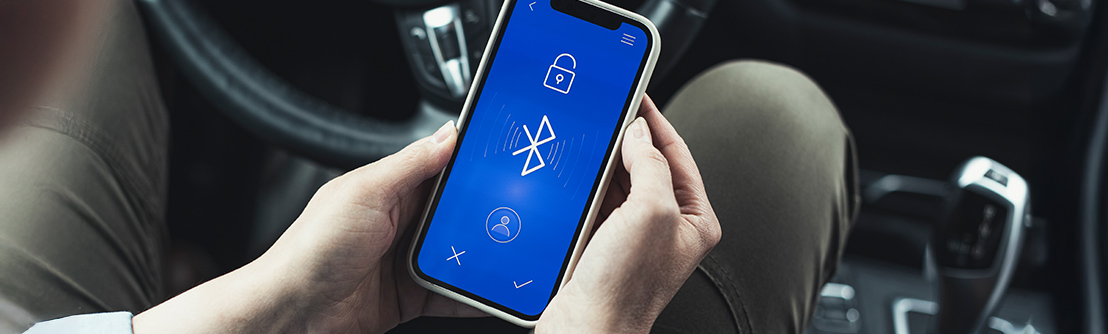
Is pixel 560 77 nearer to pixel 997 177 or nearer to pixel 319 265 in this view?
pixel 319 265

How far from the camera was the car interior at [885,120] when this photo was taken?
79cm

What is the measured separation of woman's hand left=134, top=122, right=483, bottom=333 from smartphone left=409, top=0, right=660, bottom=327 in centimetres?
4

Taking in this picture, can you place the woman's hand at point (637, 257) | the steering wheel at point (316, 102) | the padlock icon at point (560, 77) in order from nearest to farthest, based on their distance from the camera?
the woman's hand at point (637, 257)
the padlock icon at point (560, 77)
the steering wheel at point (316, 102)

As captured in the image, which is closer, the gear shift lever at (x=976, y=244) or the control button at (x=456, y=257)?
the control button at (x=456, y=257)

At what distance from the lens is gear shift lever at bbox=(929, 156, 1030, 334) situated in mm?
688

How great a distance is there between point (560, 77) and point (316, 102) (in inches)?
10.6

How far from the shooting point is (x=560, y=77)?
0.52 metres

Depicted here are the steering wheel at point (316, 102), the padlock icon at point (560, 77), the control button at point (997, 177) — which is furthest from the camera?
the control button at point (997, 177)

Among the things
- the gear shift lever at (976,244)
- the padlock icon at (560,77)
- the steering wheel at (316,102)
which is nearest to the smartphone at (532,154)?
the padlock icon at (560,77)

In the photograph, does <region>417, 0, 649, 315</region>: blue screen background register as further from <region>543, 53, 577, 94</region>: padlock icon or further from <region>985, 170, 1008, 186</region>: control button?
<region>985, 170, 1008, 186</region>: control button

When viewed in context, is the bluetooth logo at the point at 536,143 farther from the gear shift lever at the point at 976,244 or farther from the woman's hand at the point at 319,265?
the gear shift lever at the point at 976,244

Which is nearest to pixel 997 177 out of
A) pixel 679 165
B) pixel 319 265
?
pixel 679 165

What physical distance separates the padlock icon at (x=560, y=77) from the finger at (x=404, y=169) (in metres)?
0.09

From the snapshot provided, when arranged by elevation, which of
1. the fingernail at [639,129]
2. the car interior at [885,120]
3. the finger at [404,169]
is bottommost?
the car interior at [885,120]
